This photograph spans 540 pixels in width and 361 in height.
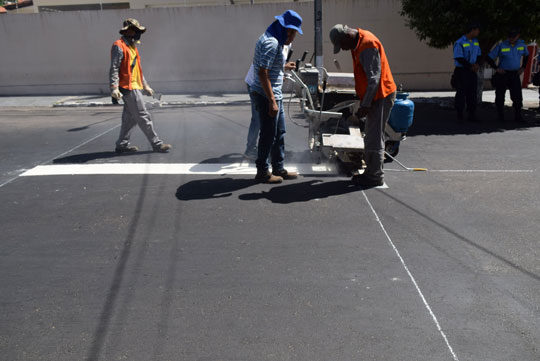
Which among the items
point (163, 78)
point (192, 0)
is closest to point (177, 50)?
point (163, 78)

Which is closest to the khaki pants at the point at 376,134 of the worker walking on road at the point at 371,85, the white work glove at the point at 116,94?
the worker walking on road at the point at 371,85

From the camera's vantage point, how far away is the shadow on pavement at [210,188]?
5270mm

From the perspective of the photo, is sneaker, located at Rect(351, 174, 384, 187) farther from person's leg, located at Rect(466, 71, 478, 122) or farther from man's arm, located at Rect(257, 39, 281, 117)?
person's leg, located at Rect(466, 71, 478, 122)

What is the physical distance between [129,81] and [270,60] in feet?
9.13

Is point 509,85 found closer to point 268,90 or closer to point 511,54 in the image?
point 511,54

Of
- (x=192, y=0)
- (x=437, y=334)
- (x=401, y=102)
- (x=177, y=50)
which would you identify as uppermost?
(x=192, y=0)

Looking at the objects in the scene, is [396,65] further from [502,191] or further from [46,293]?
[46,293]

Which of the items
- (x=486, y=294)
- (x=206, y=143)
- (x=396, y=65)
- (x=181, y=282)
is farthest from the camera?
(x=396, y=65)

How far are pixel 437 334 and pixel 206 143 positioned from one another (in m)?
5.73

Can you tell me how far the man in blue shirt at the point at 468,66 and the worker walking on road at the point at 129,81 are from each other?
6.23 m

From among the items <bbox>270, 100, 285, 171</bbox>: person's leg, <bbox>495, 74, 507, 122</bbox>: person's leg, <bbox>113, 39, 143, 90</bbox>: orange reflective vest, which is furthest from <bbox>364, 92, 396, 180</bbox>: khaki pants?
<bbox>495, 74, 507, 122</bbox>: person's leg

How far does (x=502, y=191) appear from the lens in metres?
5.33

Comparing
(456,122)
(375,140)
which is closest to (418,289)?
(375,140)

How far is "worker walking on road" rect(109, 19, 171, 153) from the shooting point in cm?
672
